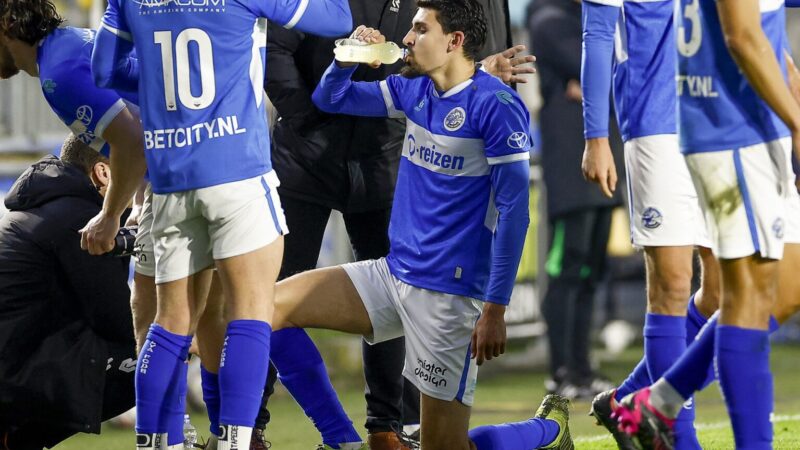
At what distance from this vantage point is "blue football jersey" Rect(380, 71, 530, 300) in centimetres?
455

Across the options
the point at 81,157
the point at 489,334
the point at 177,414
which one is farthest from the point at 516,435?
the point at 81,157

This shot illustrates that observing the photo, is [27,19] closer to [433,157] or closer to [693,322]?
[433,157]

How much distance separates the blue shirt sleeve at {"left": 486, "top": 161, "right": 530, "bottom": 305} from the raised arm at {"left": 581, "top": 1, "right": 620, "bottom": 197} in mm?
243

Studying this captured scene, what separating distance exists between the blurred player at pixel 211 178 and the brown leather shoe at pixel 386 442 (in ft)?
3.61

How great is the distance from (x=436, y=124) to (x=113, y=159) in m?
1.06

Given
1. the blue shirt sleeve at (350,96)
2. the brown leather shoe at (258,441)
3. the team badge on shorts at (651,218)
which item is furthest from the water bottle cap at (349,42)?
the brown leather shoe at (258,441)

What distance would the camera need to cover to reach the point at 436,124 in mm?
4609

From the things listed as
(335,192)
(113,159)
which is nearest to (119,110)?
(113,159)

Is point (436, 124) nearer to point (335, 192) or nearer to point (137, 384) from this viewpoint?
point (335, 192)

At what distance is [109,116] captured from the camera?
173 inches

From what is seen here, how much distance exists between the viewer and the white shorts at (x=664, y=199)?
4.55 metres

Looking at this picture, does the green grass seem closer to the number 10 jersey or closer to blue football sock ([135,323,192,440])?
blue football sock ([135,323,192,440])

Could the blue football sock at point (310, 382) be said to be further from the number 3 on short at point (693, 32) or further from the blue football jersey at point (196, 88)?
the number 3 on short at point (693, 32)

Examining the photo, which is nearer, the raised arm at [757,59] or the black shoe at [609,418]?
the raised arm at [757,59]
